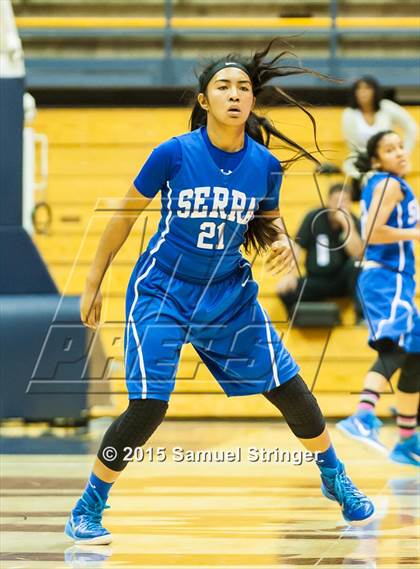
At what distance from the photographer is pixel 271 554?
3916 millimetres

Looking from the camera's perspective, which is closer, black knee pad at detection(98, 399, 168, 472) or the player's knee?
black knee pad at detection(98, 399, 168, 472)

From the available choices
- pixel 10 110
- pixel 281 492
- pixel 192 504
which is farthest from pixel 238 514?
pixel 10 110

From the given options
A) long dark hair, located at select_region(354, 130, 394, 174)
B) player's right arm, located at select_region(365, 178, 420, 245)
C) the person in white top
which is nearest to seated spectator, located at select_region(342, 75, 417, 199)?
the person in white top

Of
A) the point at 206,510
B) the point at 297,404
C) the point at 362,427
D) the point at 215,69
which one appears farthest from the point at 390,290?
the point at 215,69

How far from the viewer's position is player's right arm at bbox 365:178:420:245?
20.3 ft

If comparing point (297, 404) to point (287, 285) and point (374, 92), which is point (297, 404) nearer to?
point (287, 285)

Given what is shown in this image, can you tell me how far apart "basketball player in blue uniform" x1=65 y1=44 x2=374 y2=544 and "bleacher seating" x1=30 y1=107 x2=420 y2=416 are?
4.34 metres

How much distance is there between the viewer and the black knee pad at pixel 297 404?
13.7 feet

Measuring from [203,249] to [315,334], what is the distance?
494 cm

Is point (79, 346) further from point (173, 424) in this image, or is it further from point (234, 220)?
point (234, 220)

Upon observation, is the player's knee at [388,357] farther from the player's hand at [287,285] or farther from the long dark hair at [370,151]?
the player's hand at [287,285]

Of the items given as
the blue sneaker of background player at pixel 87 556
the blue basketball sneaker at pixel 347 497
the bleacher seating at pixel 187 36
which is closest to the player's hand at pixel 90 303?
the blue sneaker of background player at pixel 87 556

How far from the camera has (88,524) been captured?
4090 mm

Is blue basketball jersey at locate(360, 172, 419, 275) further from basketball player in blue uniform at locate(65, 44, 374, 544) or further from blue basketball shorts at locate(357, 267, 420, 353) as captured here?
basketball player in blue uniform at locate(65, 44, 374, 544)
